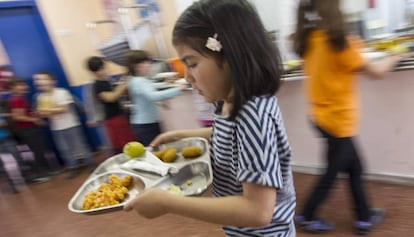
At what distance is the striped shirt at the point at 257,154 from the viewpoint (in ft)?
1.77

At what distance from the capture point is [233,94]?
1.88 feet

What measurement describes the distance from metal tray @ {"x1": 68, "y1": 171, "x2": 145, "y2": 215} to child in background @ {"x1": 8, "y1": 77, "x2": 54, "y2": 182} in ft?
8.47

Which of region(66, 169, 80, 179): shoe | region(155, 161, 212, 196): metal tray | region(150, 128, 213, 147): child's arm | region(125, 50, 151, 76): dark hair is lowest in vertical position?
region(66, 169, 80, 179): shoe

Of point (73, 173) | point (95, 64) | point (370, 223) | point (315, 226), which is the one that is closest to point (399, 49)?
point (370, 223)

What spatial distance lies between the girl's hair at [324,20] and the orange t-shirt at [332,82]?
0.03m

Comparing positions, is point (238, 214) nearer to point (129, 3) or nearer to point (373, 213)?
point (373, 213)

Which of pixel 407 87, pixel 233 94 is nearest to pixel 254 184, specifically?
pixel 233 94

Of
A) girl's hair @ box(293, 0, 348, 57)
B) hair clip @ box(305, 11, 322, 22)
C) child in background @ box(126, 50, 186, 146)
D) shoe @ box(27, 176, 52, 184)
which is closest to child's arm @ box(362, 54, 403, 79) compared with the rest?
girl's hair @ box(293, 0, 348, 57)

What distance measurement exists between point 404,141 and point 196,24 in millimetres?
1751

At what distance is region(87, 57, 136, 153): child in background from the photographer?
2707mm

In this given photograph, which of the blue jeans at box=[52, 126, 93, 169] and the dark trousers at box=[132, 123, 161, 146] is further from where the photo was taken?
the blue jeans at box=[52, 126, 93, 169]

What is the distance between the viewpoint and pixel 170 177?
0.93 metres

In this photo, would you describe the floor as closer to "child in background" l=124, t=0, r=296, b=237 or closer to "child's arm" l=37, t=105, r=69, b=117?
"child's arm" l=37, t=105, r=69, b=117

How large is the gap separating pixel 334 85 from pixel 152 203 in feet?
3.60
